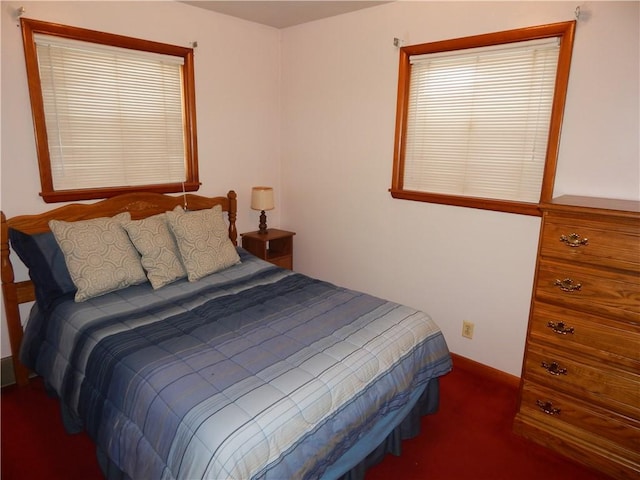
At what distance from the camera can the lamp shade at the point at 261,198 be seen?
3469 mm

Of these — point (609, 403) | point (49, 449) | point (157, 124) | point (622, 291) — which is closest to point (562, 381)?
point (609, 403)

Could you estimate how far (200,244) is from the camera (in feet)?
8.83

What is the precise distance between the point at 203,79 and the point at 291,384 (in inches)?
100

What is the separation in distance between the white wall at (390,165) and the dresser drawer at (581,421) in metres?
0.48

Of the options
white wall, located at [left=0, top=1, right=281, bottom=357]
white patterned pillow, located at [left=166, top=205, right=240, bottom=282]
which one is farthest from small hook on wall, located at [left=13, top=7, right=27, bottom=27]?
white patterned pillow, located at [left=166, top=205, right=240, bottom=282]

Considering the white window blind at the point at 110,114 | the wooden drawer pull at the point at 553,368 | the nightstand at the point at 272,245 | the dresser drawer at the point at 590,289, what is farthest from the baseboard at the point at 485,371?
the white window blind at the point at 110,114

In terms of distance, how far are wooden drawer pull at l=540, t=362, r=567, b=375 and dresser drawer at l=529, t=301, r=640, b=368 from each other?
0.10 m

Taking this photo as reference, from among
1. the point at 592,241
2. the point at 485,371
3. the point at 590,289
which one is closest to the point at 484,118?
the point at 592,241

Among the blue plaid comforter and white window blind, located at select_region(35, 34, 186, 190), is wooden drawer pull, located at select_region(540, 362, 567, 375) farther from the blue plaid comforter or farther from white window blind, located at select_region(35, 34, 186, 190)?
white window blind, located at select_region(35, 34, 186, 190)

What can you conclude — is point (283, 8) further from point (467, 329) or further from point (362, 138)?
point (467, 329)

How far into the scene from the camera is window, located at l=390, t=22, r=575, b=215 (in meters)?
2.30

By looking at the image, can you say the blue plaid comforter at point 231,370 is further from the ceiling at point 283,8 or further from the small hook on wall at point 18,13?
the ceiling at point 283,8

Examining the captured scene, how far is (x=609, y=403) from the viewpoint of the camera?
76.5 inches

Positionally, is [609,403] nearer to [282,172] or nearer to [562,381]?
[562,381]
